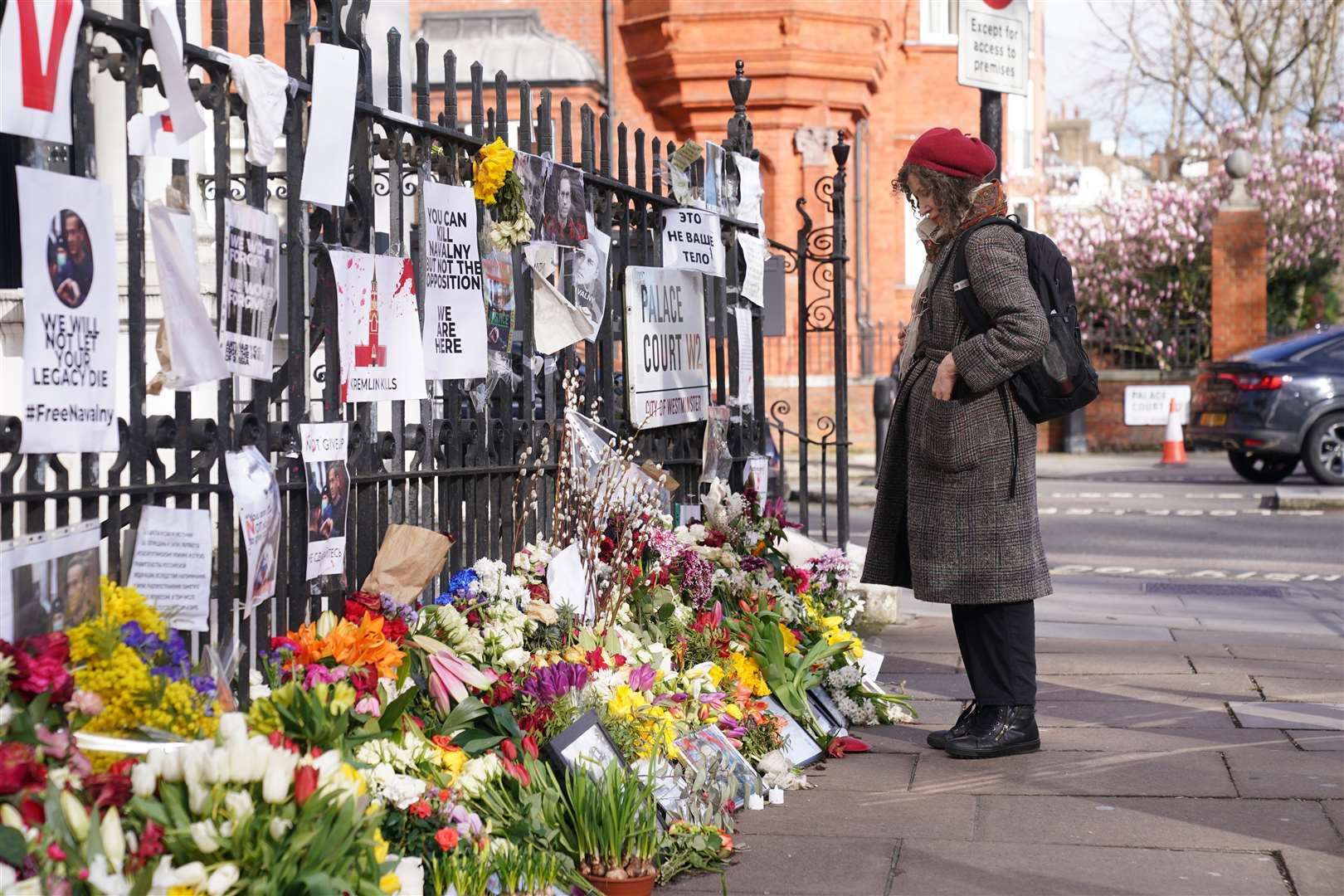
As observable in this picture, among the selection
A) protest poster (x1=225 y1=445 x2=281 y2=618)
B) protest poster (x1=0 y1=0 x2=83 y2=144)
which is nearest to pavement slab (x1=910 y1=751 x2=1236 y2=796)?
protest poster (x1=225 y1=445 x2=281 y2=618)

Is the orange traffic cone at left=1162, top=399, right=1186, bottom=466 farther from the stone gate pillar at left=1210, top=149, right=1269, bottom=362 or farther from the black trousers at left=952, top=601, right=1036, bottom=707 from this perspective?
the black trousers at left=952, top=601, right=1036, bottom=707

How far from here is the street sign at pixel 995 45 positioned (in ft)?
26.1

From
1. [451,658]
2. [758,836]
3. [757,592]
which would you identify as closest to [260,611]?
[451,658]

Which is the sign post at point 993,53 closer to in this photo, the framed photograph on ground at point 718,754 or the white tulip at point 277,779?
the framed photograph on ground at point 718,754

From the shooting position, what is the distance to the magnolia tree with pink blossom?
30594 mm

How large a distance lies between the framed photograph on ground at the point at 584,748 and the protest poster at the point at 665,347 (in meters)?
2.06

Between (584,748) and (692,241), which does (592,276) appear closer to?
(692,241)

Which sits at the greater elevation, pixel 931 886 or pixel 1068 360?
pixel 1068 360

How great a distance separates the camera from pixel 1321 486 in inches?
739

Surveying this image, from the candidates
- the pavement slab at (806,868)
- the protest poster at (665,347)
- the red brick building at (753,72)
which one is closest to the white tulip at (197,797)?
the pavement slab at (806,868)

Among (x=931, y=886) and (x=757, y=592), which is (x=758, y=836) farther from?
(x=757, y=592)

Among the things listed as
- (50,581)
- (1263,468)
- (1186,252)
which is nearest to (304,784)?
(50,581)

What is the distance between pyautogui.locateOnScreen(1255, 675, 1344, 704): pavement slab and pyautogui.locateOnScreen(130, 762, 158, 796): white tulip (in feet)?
17.1

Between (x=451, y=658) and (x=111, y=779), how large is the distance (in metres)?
1.38
